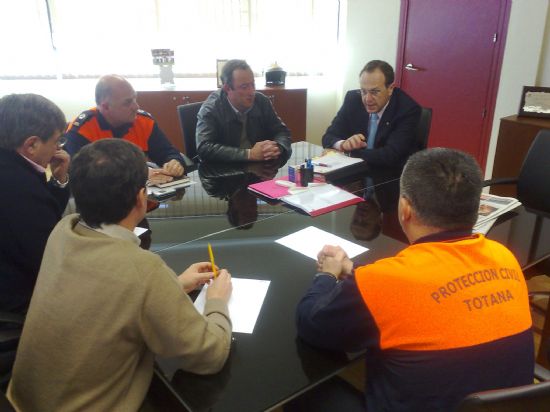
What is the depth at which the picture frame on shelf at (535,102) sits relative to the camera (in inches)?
122

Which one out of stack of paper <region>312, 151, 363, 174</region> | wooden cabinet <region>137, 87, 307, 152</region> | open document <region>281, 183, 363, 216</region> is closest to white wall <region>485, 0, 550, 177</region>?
wooden cabinet <region>137, 87, 307, 152</region>

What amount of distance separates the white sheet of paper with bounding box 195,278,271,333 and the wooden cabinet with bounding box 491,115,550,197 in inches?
88.5

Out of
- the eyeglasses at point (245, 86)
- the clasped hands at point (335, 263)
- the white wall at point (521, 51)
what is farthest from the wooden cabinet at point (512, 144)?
the clasped hands at point (335, 263)

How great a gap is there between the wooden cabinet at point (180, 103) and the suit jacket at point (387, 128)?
5.31 feet

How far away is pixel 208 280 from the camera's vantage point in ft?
4.22

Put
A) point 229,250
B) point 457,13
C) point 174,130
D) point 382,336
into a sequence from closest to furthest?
point 382,336 → point 229,250 → point 457,13 → point 174,130

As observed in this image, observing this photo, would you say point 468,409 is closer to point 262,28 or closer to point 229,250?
point 229,250

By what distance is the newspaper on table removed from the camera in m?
1.66

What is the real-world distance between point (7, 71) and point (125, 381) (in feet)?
13.3

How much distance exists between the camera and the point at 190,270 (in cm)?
130

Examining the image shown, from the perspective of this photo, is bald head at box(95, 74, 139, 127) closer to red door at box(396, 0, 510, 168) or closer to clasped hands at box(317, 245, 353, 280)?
clasped hands at box(317, 245, 353, 280)

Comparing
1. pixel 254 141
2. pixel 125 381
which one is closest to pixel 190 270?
pixel 125 381

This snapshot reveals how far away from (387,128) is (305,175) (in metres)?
0.86

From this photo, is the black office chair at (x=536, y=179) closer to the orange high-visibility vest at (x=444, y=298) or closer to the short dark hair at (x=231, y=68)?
the orange high-visibility vest at (x=444, y=298)
